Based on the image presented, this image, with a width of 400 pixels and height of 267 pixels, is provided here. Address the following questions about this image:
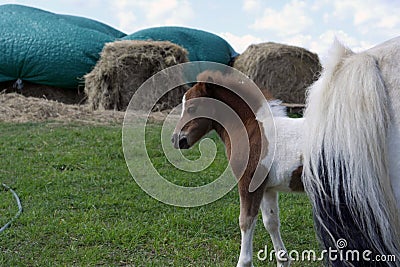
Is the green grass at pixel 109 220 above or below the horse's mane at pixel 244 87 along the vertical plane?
below

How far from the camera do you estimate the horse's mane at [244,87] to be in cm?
290

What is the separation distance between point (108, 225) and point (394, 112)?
125 inches

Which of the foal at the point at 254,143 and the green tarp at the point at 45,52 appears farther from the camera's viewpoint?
the green tarp at the point at 45,52

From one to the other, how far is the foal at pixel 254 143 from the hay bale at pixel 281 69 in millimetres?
7193

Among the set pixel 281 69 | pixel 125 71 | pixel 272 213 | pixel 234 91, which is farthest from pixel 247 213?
pixel 281 69

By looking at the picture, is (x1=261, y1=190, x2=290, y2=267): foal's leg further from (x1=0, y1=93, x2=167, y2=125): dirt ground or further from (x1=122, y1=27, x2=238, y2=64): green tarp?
(x1=122, y1=27, x2=238, y2=64): green tarp

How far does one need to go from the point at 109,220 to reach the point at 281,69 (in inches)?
278

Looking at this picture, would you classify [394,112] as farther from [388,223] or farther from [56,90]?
[56,90]

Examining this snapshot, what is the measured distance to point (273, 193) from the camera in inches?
116

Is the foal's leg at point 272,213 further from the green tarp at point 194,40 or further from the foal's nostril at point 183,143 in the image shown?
the green tarp at point 194,40

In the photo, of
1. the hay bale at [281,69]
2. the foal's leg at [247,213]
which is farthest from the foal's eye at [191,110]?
the hay bale at [281,69]

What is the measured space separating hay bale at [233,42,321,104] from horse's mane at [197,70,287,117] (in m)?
7.14

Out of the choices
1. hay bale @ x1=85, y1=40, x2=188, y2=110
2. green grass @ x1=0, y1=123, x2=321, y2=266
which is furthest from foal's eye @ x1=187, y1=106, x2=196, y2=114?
hay bale @ x1=85, y1=40, x2=188, y2=110

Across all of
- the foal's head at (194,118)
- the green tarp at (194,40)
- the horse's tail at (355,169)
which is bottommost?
the horse's tail at (355,169)
